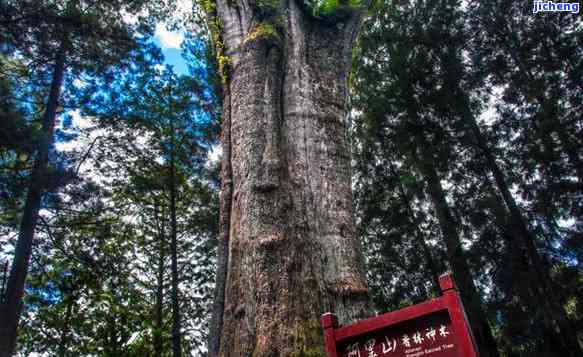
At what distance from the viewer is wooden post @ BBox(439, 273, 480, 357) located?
156cm

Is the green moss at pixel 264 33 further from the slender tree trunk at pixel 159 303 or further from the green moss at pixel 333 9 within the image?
the slender tree trunk at pixel 159 303

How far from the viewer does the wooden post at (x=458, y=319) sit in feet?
5.11

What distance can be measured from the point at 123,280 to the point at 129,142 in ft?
11.5

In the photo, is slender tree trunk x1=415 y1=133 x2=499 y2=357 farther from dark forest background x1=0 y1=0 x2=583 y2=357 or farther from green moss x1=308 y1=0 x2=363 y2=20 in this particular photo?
green moss x1=308 y1=0 x2=363 y2=20

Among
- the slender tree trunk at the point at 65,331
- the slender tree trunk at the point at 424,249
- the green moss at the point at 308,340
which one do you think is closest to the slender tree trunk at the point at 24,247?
the slender tree trunk at the point at 65,331

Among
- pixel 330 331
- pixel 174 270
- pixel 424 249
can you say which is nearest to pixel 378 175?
pixel 424 249

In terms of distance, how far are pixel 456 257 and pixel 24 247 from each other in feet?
27.1

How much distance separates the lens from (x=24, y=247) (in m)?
7.02

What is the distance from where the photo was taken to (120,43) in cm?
918

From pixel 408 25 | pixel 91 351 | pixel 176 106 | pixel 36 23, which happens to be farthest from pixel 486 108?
pixel 91 351

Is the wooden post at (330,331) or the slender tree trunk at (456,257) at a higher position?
the slender tree trunk at (456,257)

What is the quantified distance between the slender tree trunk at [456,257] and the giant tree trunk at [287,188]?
5.71 meters

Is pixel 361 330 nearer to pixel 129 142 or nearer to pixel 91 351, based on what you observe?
pixel 129 142

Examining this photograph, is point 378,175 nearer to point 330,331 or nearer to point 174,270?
point 174,270
